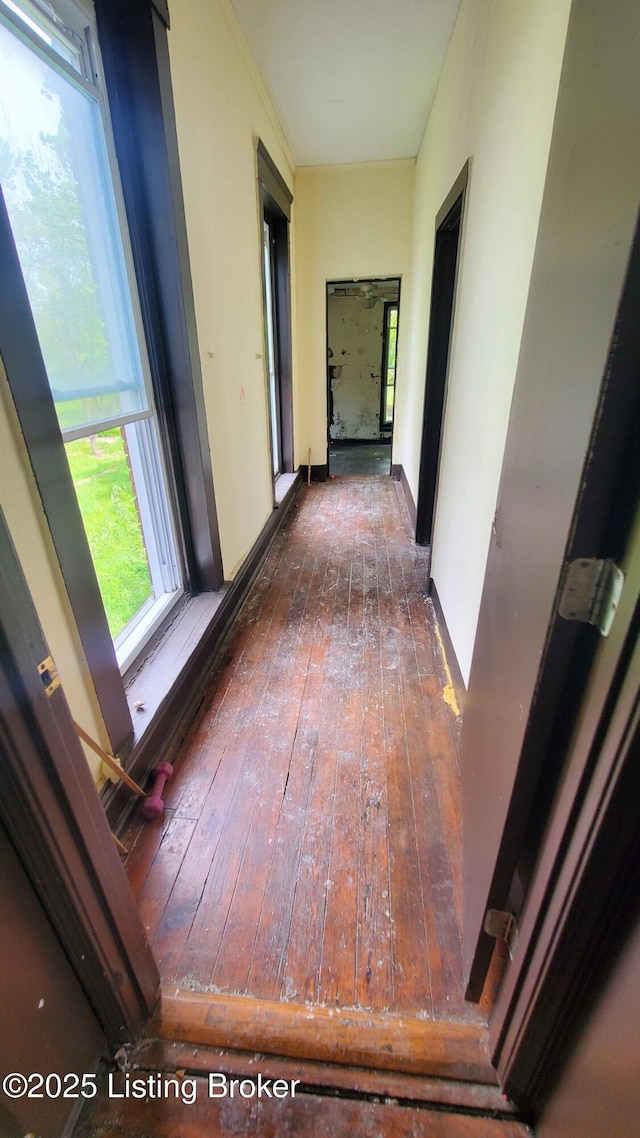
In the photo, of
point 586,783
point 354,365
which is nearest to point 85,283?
point 586,783

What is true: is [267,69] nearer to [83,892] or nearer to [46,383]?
[46,383]

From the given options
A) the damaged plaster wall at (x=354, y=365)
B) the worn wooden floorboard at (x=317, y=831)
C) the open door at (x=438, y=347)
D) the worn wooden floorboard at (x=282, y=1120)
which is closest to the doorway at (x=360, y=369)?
the damaged plaster wall at (x=354, y=365)

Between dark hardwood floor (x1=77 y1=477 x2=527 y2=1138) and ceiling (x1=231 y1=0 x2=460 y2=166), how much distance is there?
3.26 m

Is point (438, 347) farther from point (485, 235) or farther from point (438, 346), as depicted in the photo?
point (485, 235)

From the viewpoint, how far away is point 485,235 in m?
1.74

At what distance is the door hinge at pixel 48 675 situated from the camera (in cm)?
69

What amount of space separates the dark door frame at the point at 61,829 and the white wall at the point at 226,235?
1766mm

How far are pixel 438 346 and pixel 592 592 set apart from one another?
3002 mm

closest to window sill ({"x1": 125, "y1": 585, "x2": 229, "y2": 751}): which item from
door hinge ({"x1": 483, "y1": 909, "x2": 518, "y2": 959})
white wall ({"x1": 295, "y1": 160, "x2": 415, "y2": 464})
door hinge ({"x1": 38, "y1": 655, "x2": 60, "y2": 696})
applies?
door hinge ({"x1": 38, "y1": 655, "x2": 60, "y2": 696})

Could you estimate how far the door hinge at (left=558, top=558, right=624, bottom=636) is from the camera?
565 millimetres

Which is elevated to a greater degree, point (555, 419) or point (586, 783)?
point (555, 419)

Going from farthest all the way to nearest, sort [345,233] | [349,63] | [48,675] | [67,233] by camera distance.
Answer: [345,233]
[349,63]
[67,233]
[48,675]

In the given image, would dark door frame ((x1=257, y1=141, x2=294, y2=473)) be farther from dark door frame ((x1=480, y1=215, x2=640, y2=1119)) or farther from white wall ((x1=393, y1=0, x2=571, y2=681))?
dark door frame ((x1=480, y1=215, x2=640, y2=1119))

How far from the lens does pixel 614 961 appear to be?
2.12 feet
